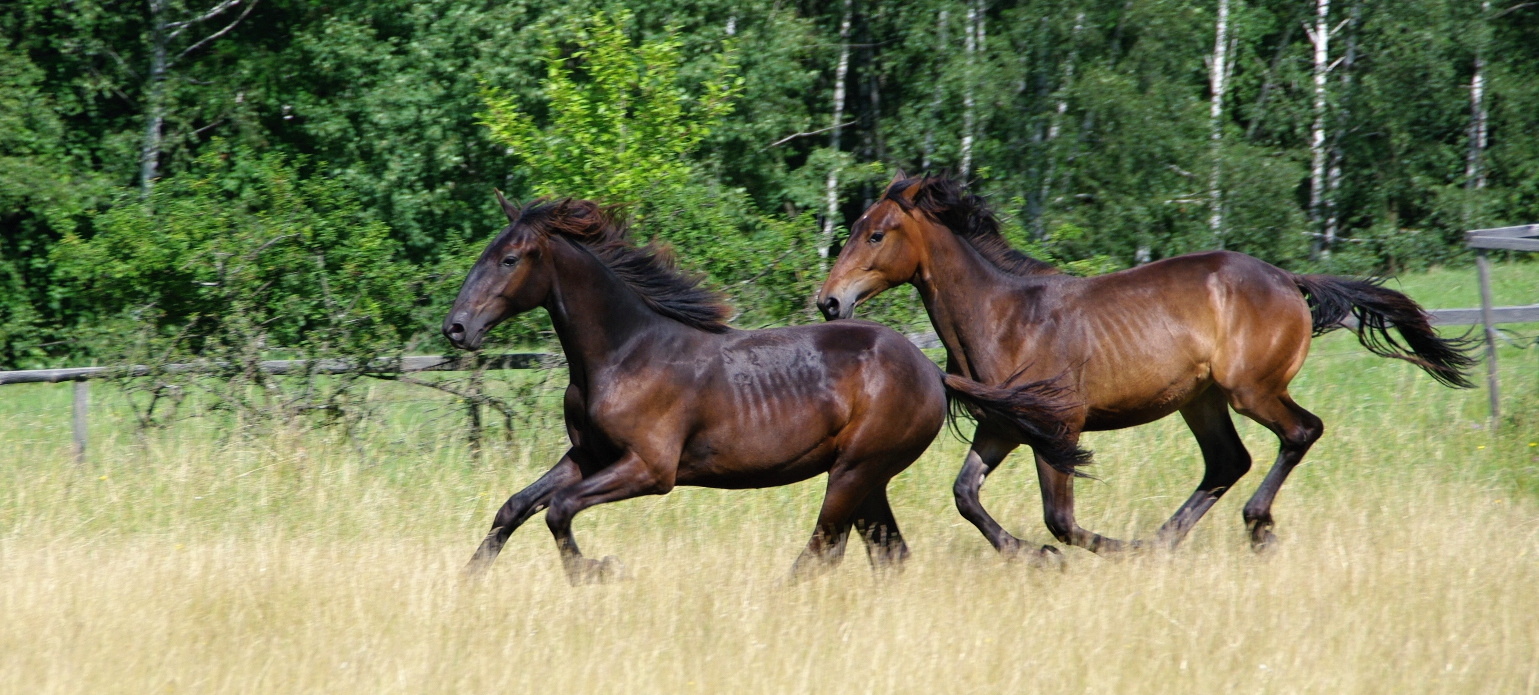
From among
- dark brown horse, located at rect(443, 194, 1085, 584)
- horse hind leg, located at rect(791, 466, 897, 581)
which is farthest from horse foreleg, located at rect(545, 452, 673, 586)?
horse hind leg, located at rect(791, 466, 897, 581)

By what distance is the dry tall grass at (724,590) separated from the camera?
4379mm

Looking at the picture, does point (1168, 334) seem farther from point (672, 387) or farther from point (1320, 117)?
point (1320, 117)

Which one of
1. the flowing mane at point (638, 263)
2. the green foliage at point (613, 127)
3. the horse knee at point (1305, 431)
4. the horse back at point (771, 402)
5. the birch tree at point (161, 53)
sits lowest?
the horse knee at point (1305, 431)

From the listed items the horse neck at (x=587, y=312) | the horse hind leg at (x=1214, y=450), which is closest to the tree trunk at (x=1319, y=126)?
the horse hind leg at (x=1214, y=450)

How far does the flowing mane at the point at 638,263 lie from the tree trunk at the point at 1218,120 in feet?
54.7

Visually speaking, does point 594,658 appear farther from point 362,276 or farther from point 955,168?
point 955,168

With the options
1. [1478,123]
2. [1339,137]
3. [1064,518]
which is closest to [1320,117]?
[1339,137]

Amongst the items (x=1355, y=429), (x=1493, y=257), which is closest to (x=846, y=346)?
(x=1355, y=429)

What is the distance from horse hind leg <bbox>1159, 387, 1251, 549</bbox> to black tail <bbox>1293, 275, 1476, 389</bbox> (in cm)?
62

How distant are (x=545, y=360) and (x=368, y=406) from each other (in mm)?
1095

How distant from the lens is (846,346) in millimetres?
5648

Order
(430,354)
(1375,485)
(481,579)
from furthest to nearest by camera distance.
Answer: (430,354)
(1375,485)
(481,579)

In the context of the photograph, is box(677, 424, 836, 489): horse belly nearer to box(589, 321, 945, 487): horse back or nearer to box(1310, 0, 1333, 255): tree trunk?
box(589, 321, 945, 487): horse back

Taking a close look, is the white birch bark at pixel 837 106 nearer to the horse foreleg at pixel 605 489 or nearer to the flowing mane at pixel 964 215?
the flowing mane at pixel 964 215
